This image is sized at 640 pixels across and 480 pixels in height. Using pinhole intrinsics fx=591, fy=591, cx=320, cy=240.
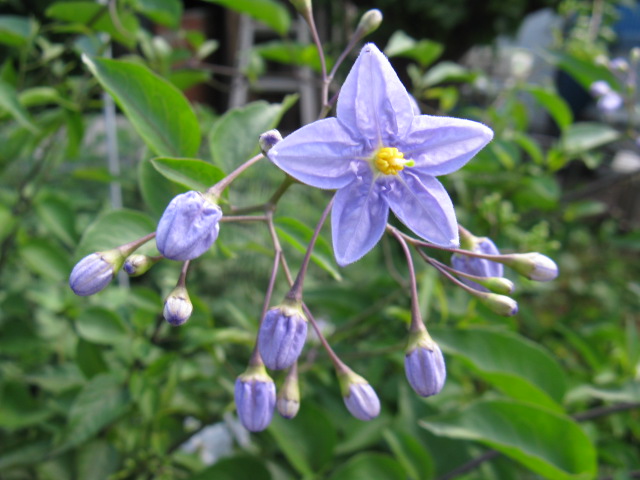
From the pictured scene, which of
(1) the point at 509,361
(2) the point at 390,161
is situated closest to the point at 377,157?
(2) the point at 390,161

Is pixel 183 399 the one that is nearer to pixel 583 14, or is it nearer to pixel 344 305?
pixel 344 305

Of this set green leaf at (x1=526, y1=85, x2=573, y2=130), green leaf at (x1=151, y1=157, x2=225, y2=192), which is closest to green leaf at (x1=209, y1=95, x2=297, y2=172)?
green leaf at (x1=151, y1=157, x2=225, y2=192)

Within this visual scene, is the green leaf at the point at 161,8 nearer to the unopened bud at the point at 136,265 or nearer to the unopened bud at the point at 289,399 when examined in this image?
the unopened bud at the point at 136,265

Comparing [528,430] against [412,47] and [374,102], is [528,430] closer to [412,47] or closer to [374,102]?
[374,102]

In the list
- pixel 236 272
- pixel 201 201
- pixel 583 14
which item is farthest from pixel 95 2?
pixel 583 14

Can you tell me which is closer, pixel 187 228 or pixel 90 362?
pixel 187 228
